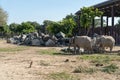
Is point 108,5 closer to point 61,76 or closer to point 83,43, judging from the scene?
point 83,43

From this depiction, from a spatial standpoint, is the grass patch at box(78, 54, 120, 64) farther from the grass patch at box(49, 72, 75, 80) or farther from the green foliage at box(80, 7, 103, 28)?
the green foliage at box(80, 7, 103, 28)

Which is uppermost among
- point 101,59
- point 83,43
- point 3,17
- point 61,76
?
point 3,17

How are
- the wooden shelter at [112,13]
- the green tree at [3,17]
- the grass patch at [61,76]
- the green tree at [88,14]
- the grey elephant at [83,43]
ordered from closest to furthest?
1. the grass patch at [61,76]
2. the grey elephant at [83,43]
3. the wooden shelter at [112,13]
4. the green tree at [88,14]
5. the green tree at [3,17]

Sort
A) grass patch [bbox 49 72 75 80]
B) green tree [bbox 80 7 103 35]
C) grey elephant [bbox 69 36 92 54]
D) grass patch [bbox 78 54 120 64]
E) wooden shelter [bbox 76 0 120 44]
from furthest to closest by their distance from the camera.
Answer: green tree [bbox 80 7 103 35], wooden shelter [bbox 76 0 120 44], grey elephant [bbox 69 36 92 54], grass patch [bbox 78 54 120 64], grass patch [bbox 49 72 75 80]

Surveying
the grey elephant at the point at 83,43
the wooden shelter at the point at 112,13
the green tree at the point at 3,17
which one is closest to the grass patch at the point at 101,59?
the grey elephant at the point at 83,43

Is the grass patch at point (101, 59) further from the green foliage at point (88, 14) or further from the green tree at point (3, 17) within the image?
the green tree at point (3, 17)

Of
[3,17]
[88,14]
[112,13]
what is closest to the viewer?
[112,13]

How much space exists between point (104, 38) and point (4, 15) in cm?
5325

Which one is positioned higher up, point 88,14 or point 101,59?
point 88,14

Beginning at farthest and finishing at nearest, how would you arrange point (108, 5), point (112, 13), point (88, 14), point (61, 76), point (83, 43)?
point (88, 14) → point (108, 5) → point (112, 13) → point (83, 43) → point (61, 76)

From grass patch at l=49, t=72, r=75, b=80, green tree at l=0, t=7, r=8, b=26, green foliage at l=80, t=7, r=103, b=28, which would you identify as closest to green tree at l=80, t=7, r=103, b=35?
green foliage at l=80, t=7, r=103, b=28

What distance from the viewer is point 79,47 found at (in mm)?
24984

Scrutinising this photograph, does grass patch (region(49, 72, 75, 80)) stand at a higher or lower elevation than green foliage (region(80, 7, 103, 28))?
lower

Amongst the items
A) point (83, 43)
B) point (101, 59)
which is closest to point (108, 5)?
point (83, 43)
